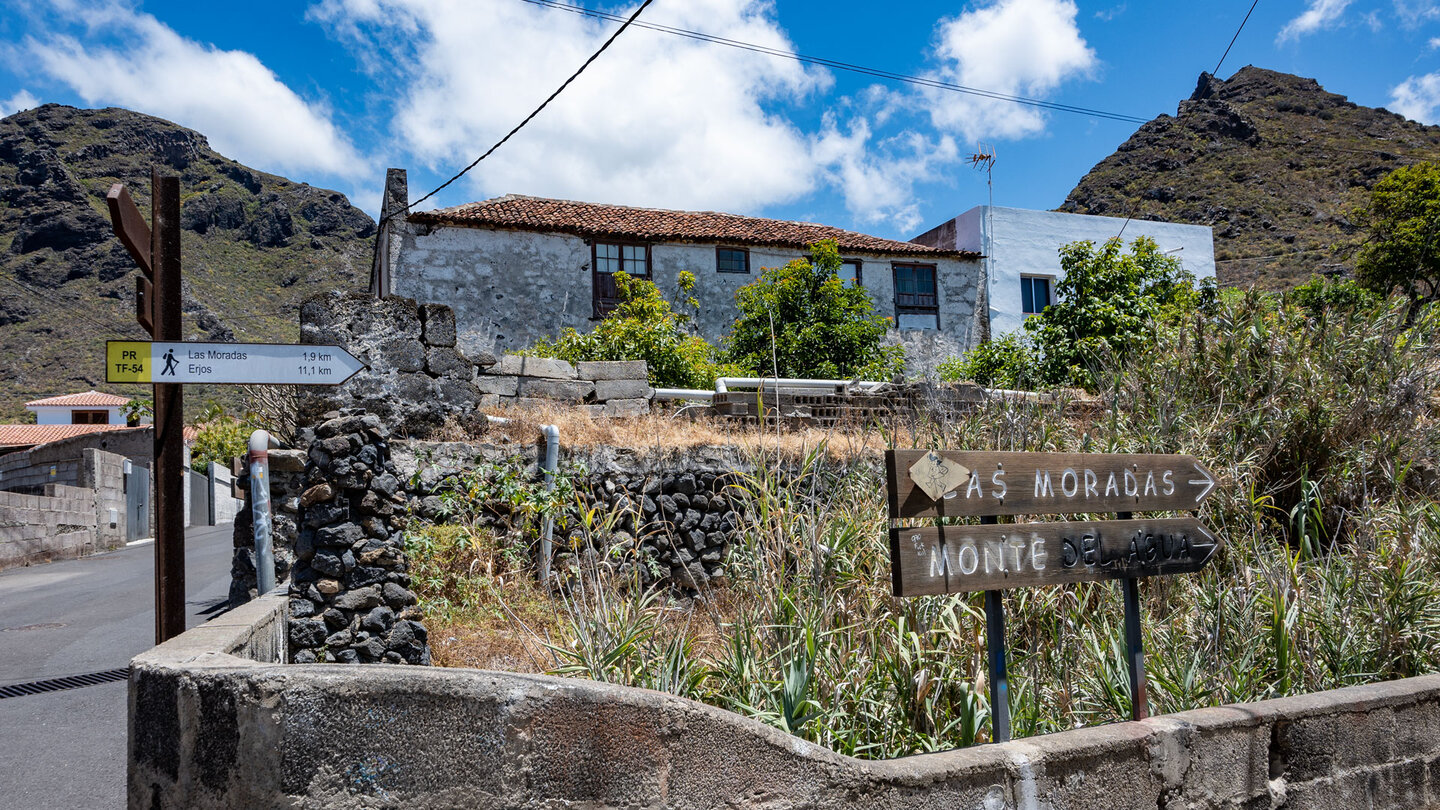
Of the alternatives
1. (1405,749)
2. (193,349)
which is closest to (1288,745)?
(1405,749)

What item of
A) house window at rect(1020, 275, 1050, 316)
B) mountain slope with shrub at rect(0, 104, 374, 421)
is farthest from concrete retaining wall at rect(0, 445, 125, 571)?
house window at rect(1020, 275, 1050, 316)

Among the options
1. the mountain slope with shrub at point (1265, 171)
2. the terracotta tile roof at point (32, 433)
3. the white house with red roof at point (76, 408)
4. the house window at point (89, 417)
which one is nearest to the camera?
the terracotta tile roof at point (32, 433)

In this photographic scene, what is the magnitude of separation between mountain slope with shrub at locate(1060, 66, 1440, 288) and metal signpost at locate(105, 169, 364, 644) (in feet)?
108

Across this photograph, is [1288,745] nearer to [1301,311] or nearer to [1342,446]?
[1342,446]

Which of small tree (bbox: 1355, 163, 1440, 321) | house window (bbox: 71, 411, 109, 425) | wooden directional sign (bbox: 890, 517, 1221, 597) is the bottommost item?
wooden directional sign (bbox: 890, 517, 1221, 597)

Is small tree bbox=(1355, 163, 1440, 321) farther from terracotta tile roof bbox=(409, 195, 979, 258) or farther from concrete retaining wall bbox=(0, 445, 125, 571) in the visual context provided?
concrete retaining wall bbox=(0, 445, 125, 571)

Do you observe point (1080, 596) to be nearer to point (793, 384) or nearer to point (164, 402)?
point (164, 402)

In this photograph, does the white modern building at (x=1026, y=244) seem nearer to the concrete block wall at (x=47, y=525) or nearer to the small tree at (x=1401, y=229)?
the small tree at (x=1401, y=229)

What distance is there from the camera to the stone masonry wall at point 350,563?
4.38 metres

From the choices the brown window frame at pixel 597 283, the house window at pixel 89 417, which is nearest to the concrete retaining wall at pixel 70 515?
the brown window frame at pixel 597 283

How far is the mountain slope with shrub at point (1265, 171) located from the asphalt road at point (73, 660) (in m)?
32.5

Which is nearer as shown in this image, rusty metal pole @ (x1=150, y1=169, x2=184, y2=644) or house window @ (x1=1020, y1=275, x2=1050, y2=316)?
rusty metal pole @ (x1=150, y1=169, x2=184, y2=644)

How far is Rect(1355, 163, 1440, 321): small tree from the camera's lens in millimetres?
24828

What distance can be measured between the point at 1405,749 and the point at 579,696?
350 cm
